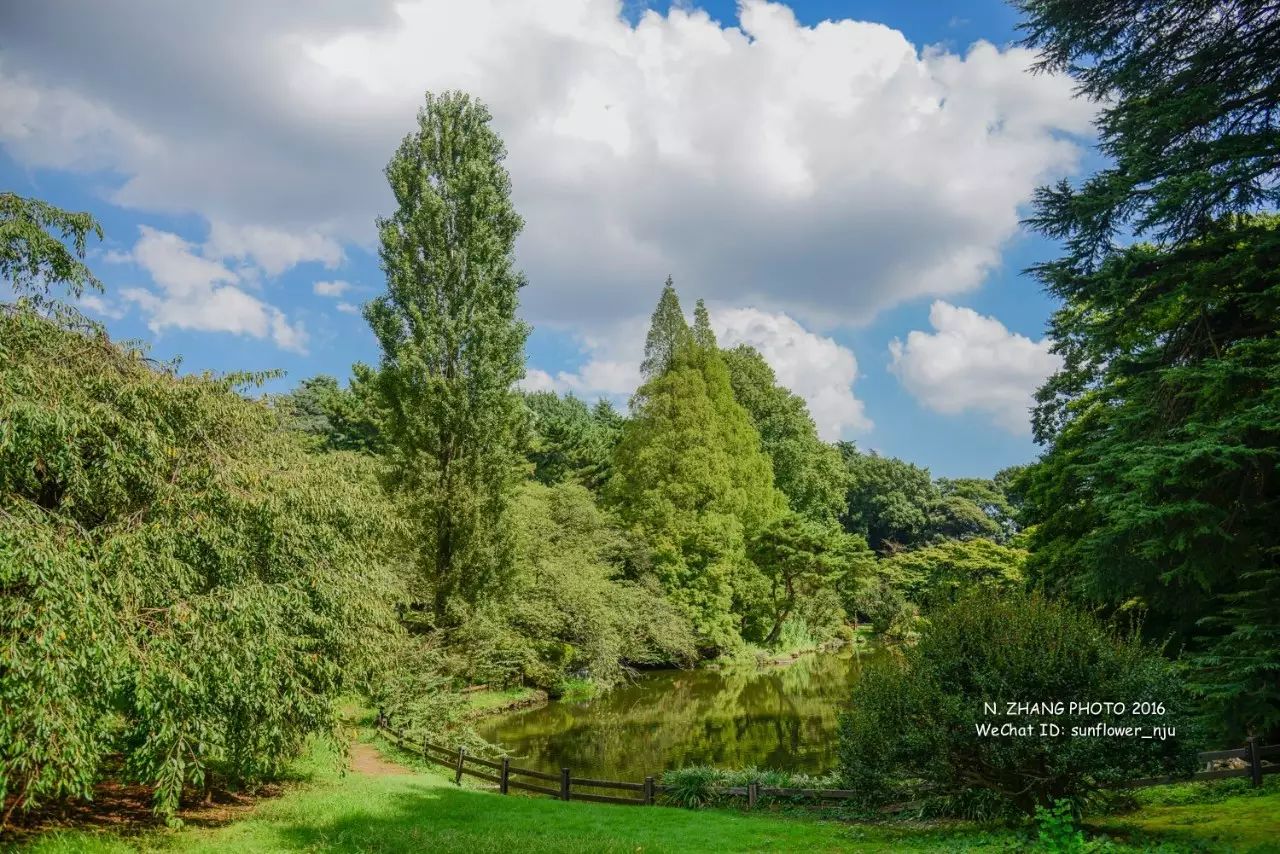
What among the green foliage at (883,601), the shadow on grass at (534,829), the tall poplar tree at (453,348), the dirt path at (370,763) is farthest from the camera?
the green foliage at (883,601)

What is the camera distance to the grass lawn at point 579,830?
853 cm

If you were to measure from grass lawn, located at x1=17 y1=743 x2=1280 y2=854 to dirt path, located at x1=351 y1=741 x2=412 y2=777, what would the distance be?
6.52 feet

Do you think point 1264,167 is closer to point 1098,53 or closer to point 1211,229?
point 1211,229

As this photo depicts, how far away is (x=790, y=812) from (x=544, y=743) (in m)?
10.7

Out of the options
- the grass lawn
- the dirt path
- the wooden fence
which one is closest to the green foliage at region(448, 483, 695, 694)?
the wooden fence

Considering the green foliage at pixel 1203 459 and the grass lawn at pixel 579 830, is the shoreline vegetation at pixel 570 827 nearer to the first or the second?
the grass lawn at pixel 579 830

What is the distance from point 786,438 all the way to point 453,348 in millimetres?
36020

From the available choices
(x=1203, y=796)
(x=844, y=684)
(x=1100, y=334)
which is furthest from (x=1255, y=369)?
(x=844, y=684)

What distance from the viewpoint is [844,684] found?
31578mm

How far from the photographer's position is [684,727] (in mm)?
23641

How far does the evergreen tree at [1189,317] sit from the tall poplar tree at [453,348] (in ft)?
43.4

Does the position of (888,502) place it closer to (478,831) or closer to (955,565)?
(955,565)

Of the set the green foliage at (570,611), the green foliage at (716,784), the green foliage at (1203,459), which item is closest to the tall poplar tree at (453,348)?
the green foliage at (570,611)

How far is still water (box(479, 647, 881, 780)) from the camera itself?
19391 millimetres
